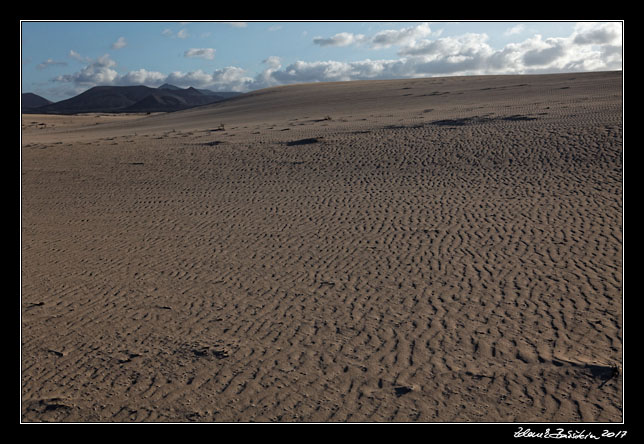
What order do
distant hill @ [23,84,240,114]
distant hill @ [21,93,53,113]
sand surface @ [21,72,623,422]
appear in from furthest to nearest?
distant hill @ [21,93,53,113], distant hill @ [23,84,240,114], sand surface @ [21,72,623,422]

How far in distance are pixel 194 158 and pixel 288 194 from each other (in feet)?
22.3

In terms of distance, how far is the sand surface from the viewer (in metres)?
5.21

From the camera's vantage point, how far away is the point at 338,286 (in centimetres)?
790

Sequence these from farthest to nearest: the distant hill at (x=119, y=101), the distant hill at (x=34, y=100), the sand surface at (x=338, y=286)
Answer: the distant hill at (x=34, y=100) < the distant hill at (x=119, y=101) < the sand surface at (x=338, y=286)

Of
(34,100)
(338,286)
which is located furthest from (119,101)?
(338,286)

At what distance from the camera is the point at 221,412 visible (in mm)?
5016

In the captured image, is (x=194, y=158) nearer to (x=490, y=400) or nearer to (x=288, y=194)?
(x=288, y=194)

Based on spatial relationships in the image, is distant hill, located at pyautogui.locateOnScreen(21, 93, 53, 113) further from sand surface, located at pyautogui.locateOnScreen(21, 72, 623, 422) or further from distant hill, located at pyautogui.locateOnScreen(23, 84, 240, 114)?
sand surface, located at pyautogui.locateOnScreen(21, 72, 623, 422)

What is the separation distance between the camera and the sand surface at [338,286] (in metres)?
5.21

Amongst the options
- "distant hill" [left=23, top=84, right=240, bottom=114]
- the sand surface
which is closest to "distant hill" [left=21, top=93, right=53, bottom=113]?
"distant hill" [left=23, top=84, right=240, bottom=114]

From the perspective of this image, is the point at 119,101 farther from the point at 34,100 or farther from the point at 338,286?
the point at 338,286

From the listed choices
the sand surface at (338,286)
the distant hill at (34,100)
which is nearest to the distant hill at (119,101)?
the distant hill at (34,100)

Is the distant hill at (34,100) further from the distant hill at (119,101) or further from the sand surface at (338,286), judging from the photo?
the sand surface at (338,286)

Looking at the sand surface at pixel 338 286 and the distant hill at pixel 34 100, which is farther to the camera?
the distant hill at pixel 34 100
